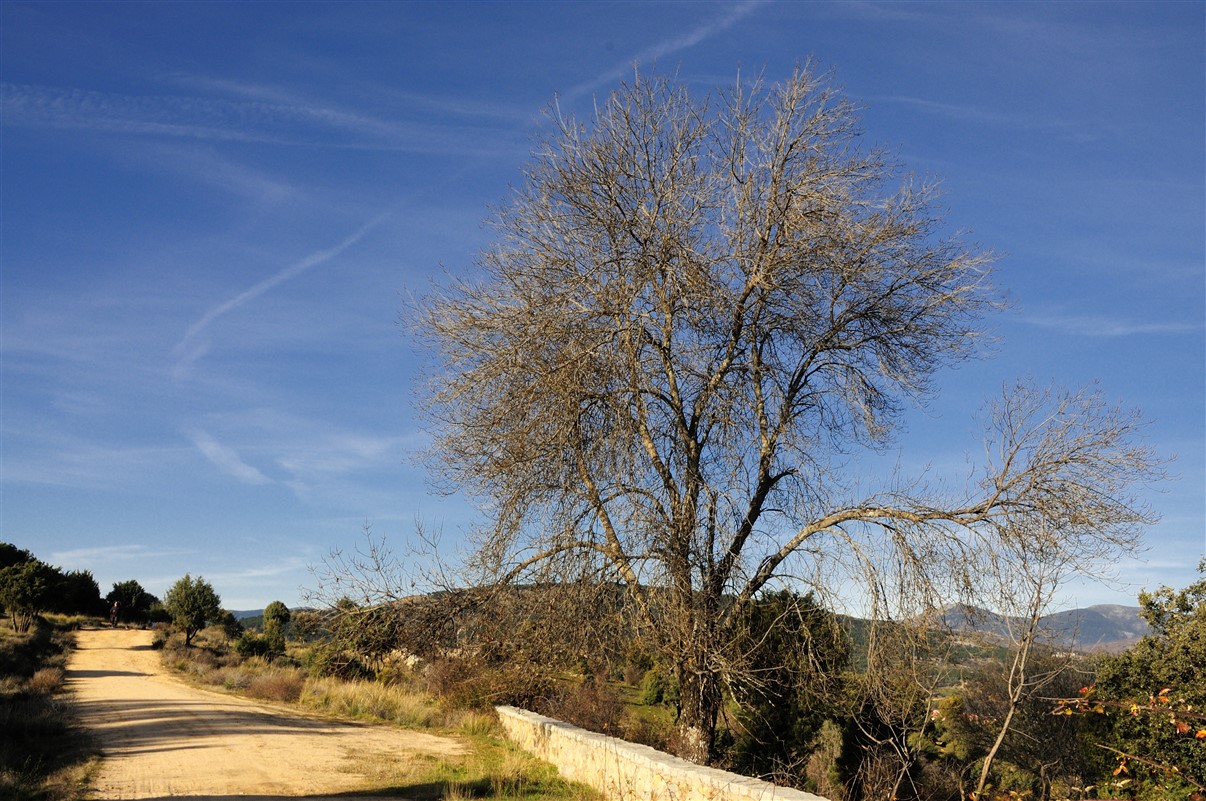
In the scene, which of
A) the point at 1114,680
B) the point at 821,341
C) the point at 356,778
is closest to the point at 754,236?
the point at 821,341

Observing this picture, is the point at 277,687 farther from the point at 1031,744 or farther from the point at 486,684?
the point at 1031,744

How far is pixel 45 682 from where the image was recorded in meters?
22.4

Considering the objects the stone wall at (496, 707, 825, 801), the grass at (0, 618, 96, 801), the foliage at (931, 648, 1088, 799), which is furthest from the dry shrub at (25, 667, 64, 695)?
the foliage at (931, 648, 1088, 799)

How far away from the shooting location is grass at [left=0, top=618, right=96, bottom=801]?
10.4 metres

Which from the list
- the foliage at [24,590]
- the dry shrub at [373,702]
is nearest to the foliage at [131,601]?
the foliage at [24,590]

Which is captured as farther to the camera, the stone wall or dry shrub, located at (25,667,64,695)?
dry shrub, located at (25,667,64,695)

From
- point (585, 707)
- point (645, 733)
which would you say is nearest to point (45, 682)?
point (585, 707)

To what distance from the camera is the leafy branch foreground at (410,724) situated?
10945 mm

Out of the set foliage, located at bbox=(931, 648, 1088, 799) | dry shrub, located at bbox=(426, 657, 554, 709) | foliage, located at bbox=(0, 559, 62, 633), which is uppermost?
foliage, located at bbox=(0, 559, 62, 633)

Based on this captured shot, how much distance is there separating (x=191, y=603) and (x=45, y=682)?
854 inches

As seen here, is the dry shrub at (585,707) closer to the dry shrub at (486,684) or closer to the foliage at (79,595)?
the dry shrub at (486,684)

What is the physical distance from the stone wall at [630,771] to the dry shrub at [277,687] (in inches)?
442

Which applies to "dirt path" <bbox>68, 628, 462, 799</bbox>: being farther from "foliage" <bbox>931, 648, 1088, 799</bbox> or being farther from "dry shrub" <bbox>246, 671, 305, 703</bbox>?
"foliage" <bbox>931, 648, 1088, 799</bbox>

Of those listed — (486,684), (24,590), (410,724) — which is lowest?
(410,724)
